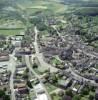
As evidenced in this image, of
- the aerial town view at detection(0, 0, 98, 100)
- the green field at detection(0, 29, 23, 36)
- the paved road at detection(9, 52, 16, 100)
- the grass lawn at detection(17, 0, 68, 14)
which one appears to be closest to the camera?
Answer: the paved road at detection(9, 52, 16, 100)

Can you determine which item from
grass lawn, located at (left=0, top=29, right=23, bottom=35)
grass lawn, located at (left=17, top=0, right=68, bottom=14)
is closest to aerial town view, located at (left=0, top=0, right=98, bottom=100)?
grass lawn, located at (left=0, top=29, right=23, bottom=35)

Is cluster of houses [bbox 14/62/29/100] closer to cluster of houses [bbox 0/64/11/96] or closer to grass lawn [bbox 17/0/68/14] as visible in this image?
cluster of houses [bbox 0/64/11/96]

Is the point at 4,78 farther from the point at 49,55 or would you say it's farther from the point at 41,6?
the point at 41,6

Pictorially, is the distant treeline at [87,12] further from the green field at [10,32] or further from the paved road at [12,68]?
the paved road at [12,68]

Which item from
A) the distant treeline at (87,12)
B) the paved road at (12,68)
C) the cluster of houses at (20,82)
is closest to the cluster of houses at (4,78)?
the paved road at (12,68)

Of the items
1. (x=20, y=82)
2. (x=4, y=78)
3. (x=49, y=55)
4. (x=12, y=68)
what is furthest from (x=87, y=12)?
(x=20, y=82)

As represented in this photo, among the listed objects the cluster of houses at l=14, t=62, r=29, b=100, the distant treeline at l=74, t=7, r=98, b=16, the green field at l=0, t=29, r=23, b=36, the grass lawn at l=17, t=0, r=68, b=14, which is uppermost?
the grass lawn at l=17, t=0, r=68, b=14

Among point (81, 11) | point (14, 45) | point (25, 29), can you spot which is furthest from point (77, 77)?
point (81, 11)

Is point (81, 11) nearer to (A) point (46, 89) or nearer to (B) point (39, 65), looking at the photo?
(B) point (39, 65)
